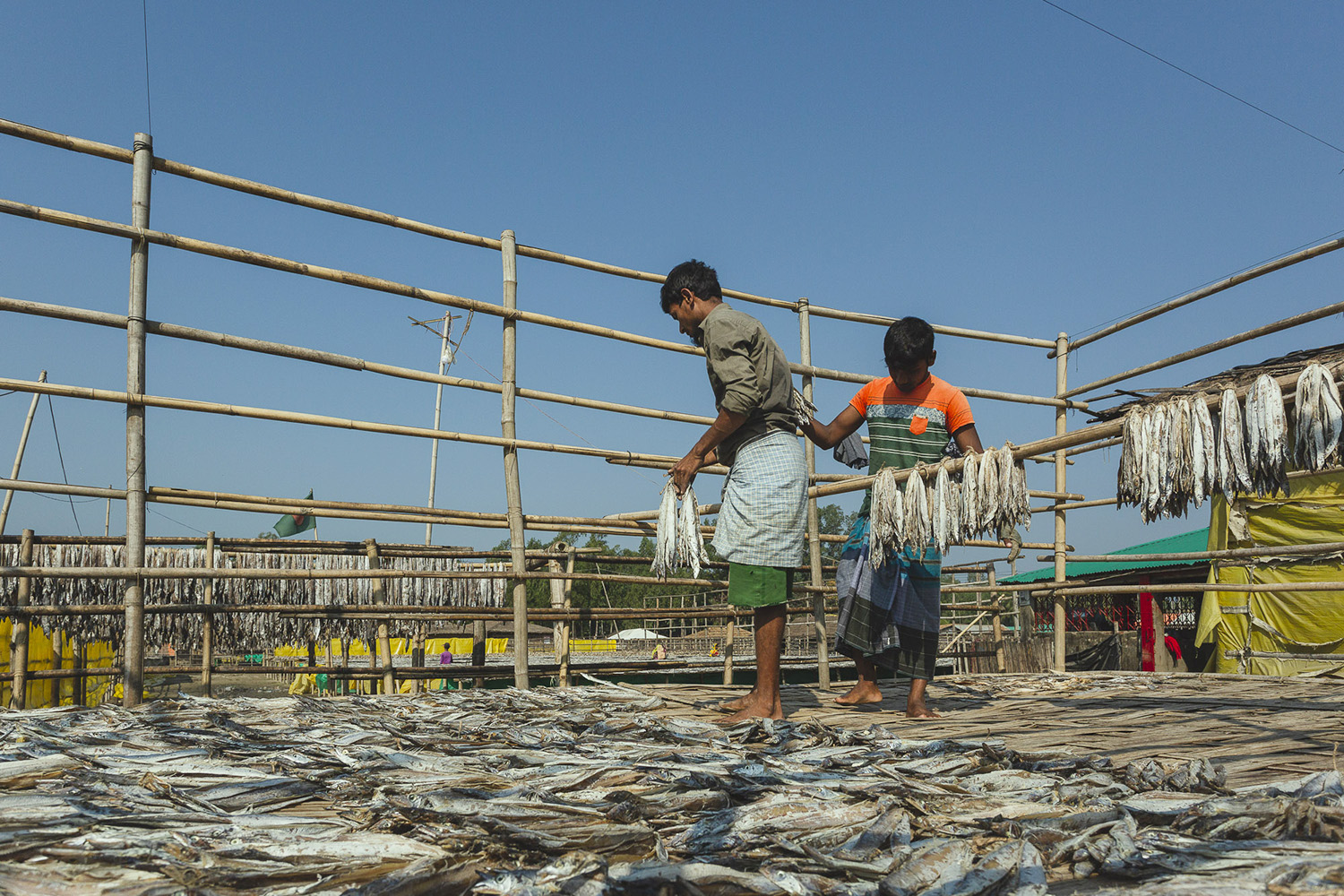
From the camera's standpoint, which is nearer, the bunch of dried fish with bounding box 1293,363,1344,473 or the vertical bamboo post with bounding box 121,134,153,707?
the bunch of dried fish with bounding box 1293,363,1344,473

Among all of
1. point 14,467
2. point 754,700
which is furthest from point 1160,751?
point 14,467

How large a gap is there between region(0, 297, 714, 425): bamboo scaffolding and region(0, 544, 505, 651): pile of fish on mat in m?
2.12

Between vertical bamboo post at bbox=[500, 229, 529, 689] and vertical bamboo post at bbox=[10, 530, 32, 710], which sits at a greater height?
vertical bamboo post at bbox=[500, 229, 529, 689]

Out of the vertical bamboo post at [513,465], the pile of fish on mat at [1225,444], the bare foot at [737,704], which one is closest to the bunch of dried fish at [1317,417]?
the pile of fish on mat at [1225,444]

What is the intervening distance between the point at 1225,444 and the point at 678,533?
5.94 ft

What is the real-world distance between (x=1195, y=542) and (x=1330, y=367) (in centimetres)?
1435

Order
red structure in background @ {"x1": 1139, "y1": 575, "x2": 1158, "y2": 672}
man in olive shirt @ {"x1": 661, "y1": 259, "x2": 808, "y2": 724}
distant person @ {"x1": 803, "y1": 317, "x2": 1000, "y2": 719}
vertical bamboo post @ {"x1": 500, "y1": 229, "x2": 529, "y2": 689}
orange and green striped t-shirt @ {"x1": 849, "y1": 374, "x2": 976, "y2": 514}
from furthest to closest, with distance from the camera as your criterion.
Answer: red structure in background @ {"x1": 1139, "y1": 575, "x2": 1158, "y2": 672}, vertical bamboo post @ {"x1": 500, "y1": 229, "x2": 529, "y2": 689}, orange and green striped t-shirt @ {"x1": 849, "y1": 374, "x2": 976, "y2": 514}, distant person @ {"x1": 803, "y1": 317, "x2": 1000, "y2": 719}, man in olive shirt @ {"x1": 661, "y1": 259, "x2": 808, "y2": 724}

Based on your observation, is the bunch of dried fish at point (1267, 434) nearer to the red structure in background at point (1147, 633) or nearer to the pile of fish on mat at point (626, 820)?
the pile of fish on mat at point (626, 820)

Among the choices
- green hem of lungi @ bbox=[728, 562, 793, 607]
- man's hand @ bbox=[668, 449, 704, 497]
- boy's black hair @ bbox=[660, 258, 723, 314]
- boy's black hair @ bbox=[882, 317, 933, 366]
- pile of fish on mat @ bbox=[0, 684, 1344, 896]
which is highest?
boy's black hair @ bbox=[660, 258, 723, 314]

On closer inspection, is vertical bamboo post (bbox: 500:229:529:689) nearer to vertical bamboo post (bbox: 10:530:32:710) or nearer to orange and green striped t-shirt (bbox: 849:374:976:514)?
orange and green striped t-shirt (bbox: 849:374:976:514)

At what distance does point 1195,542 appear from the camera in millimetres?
14398

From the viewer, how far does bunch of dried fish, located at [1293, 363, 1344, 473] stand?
205cm

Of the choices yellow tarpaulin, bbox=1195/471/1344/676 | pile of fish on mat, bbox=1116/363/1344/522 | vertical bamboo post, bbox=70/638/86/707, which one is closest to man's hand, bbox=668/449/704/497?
pile of fish on mat, bbox=1116/363/1344/522

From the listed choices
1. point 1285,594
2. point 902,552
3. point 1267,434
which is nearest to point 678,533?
point 902,552
